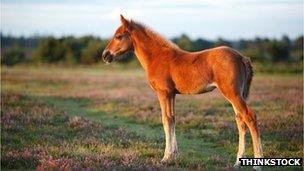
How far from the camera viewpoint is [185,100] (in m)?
26.0

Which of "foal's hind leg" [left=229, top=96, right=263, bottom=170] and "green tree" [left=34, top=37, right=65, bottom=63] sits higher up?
"green tree" [left=34, top=37, right=65, bottom=63]

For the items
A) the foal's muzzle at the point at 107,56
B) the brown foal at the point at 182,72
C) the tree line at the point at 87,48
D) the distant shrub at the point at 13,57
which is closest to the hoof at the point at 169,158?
the brown foal at the point at 182,72

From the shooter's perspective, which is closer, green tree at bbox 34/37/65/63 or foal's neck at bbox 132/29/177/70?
foal's neck at bbox 132/29/177/70

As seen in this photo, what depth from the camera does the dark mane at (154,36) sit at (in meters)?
12.6

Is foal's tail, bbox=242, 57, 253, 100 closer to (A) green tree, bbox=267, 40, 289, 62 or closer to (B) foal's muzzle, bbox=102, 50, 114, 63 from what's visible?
(B) foal's muzzle, bbox=102, 50, 114, 63

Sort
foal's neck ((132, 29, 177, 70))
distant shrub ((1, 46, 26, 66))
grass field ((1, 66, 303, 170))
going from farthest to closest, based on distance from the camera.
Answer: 1. distant shrub ((1, 46, 26, 66))
2. foal's neck ((132, 29, 177, 70))
3. grass field ((1, 66, 303, 170))

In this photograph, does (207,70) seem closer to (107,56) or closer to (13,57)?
(107,56)

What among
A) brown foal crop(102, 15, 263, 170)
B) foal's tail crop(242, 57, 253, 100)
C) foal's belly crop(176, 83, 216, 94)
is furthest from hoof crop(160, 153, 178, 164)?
foal's tail crop(242, 57, 253, 100)

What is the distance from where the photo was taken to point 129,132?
16016 mm

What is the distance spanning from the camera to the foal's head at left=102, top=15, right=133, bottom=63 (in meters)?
12.6

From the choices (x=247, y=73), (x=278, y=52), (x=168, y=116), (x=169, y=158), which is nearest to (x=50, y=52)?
(x=278, y=52)

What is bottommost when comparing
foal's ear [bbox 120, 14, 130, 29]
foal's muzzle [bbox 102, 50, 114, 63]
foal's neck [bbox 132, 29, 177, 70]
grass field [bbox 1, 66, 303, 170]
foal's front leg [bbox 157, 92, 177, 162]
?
grass field [bbox 1, 66, 303, 170]

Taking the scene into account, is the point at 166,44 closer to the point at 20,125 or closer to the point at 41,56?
the point at 20,125

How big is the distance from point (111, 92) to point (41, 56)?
50.3 metres
